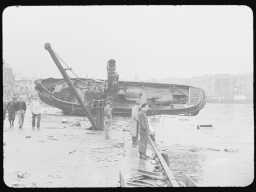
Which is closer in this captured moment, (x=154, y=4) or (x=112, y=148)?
(x=154, y=4)

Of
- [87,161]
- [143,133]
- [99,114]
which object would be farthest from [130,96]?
[87,161]

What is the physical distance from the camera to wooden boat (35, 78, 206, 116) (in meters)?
24.5

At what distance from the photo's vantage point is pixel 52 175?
8.85 meters

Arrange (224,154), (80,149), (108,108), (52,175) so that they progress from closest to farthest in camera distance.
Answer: (52,175) → (80,149) → (108,108) → (224,154)

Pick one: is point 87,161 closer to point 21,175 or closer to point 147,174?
point 147,174

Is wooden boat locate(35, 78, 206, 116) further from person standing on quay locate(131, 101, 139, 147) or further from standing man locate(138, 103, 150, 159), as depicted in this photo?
standing man locate(138, 103, 150, 159)

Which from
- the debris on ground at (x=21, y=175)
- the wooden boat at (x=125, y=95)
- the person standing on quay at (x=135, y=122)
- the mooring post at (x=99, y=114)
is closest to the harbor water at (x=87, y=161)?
the debris on ground at (x=21, y=175)

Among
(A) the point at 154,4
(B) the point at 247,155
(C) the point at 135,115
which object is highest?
(A) the point at 154,4

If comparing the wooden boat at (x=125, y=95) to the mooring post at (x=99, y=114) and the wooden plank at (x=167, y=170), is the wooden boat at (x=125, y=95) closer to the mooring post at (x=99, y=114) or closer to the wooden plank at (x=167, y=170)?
the mooring post at (x=99, y=114)

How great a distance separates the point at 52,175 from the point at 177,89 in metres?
18.7

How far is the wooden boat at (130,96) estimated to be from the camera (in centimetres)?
2445

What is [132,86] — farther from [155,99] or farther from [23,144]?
[23,144]

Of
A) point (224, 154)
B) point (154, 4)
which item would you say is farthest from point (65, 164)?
point (224, 154)

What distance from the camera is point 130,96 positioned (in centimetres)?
2608
